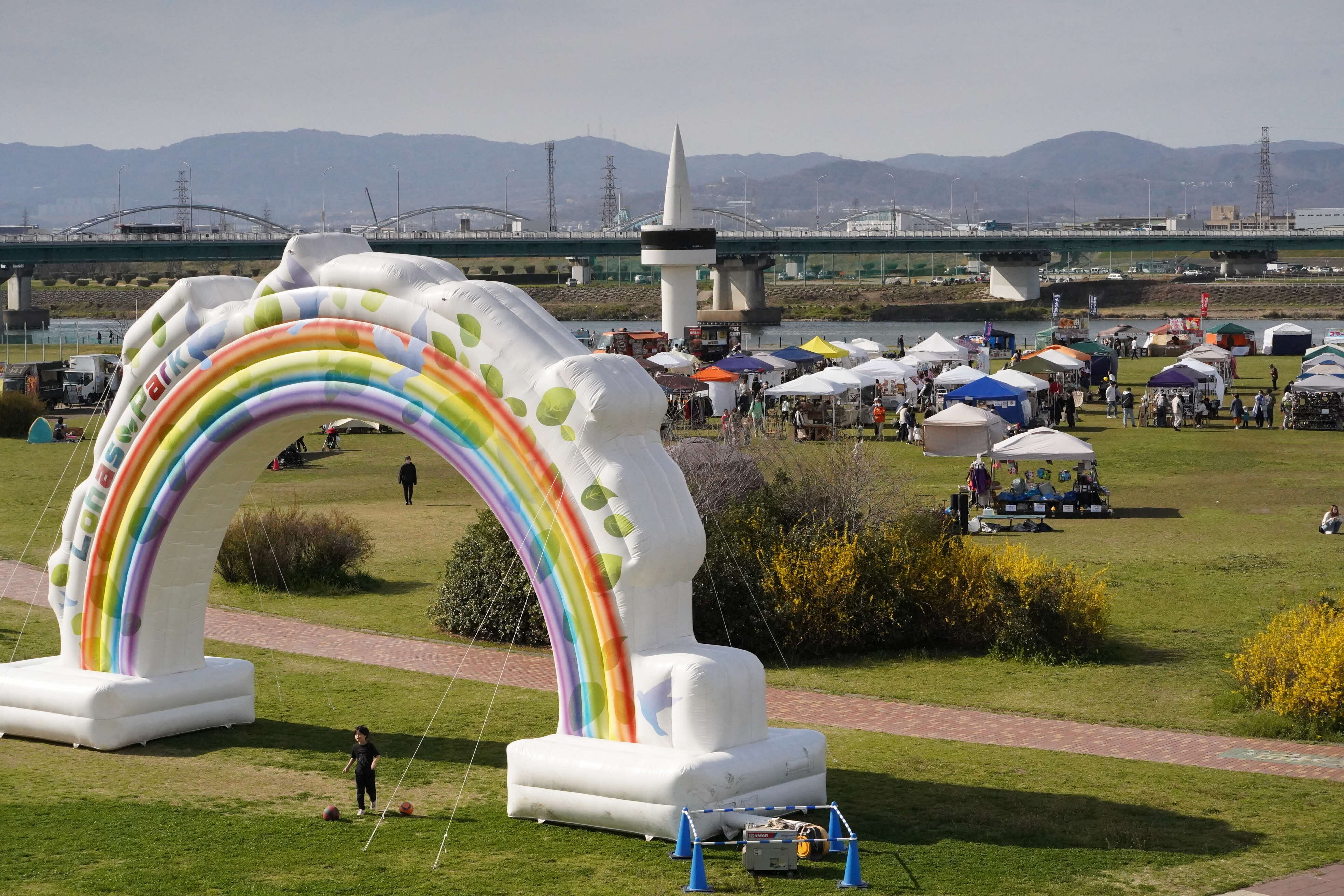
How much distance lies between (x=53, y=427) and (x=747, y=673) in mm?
39222

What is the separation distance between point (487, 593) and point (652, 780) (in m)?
9.90

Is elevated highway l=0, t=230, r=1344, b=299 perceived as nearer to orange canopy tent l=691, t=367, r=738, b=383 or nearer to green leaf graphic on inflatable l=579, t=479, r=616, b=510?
orange canopy tent l=691, t=367, r=738, b=383

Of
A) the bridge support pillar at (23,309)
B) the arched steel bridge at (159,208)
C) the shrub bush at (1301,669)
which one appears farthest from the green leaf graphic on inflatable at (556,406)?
the bridge support pillar at (23,309)

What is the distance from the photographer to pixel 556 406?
1380cm

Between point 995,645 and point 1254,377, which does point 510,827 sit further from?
point 1254,377

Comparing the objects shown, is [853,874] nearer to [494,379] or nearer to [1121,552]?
[494,379]

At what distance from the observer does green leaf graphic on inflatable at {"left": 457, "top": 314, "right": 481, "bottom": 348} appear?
563 inches

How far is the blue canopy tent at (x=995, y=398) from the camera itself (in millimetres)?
41844

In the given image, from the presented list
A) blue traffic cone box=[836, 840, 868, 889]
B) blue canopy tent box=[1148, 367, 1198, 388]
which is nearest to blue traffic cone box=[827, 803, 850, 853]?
blue traffic cone box=[836, 840, 868, 889]

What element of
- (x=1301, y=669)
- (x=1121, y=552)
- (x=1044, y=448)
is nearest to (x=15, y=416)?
(x=1044, y=448)

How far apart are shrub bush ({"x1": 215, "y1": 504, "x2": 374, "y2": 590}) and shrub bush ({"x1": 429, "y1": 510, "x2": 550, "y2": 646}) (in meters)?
3.68

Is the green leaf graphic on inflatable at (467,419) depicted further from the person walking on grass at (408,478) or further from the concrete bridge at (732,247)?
the concrete bridge at (732,247)

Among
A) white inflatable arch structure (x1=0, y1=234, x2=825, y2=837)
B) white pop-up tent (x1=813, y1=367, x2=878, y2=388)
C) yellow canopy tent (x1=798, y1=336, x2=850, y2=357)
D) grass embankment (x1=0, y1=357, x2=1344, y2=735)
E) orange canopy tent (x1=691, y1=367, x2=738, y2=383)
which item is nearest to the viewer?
white inflatable arch structure (x1=0, y1=234, x2=825, y2=837)

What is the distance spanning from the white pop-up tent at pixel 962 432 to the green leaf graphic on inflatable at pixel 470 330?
24583 mm
